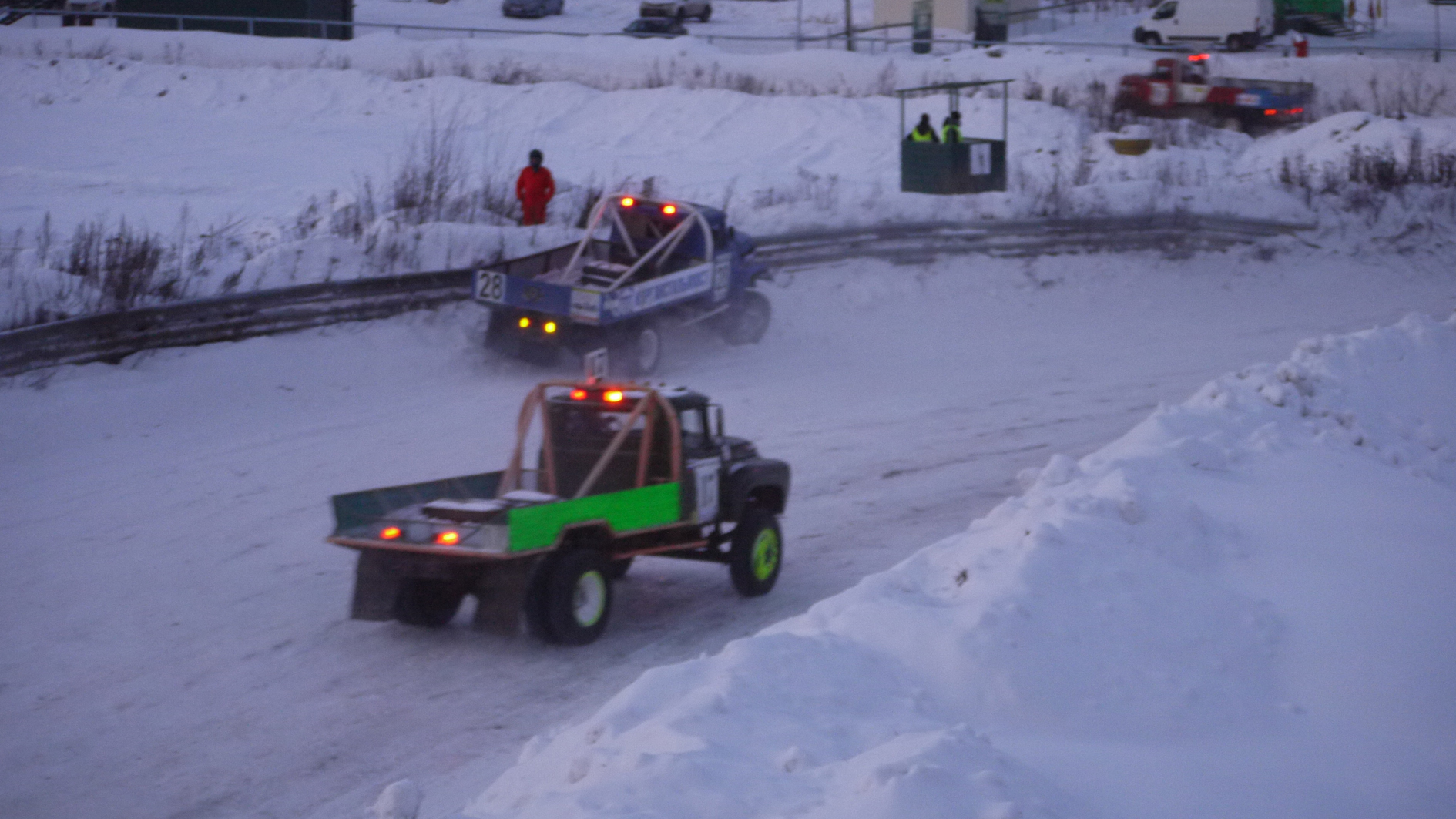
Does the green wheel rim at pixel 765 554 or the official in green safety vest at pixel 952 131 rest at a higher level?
the official in green safety vest at pixel 952 131

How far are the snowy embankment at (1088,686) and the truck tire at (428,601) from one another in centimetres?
253

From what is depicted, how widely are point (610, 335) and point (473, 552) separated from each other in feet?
26.0

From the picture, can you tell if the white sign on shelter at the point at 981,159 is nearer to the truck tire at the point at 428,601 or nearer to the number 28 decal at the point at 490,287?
the number 28 decal at the point at 490,287

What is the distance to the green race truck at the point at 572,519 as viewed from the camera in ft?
26.2

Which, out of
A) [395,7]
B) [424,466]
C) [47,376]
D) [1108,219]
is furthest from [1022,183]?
[395,7]

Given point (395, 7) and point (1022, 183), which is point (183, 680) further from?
point (395, 7)

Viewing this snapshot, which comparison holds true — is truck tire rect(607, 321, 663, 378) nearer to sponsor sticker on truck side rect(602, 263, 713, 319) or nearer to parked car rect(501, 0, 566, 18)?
sponsor sticker on truck side rect(602, 263, 713, 319)

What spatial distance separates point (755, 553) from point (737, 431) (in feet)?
15.1

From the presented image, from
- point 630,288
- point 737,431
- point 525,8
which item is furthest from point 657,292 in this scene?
point 525,8

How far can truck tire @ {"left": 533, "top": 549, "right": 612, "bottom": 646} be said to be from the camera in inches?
317

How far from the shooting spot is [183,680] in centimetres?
780

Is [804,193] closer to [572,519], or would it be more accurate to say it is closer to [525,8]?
[572,519]

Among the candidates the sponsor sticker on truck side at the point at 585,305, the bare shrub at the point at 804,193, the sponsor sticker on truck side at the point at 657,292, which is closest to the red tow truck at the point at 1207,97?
the bare shrub at the point at 804,193

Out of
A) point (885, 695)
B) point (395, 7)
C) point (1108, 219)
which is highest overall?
point (395, 7)
